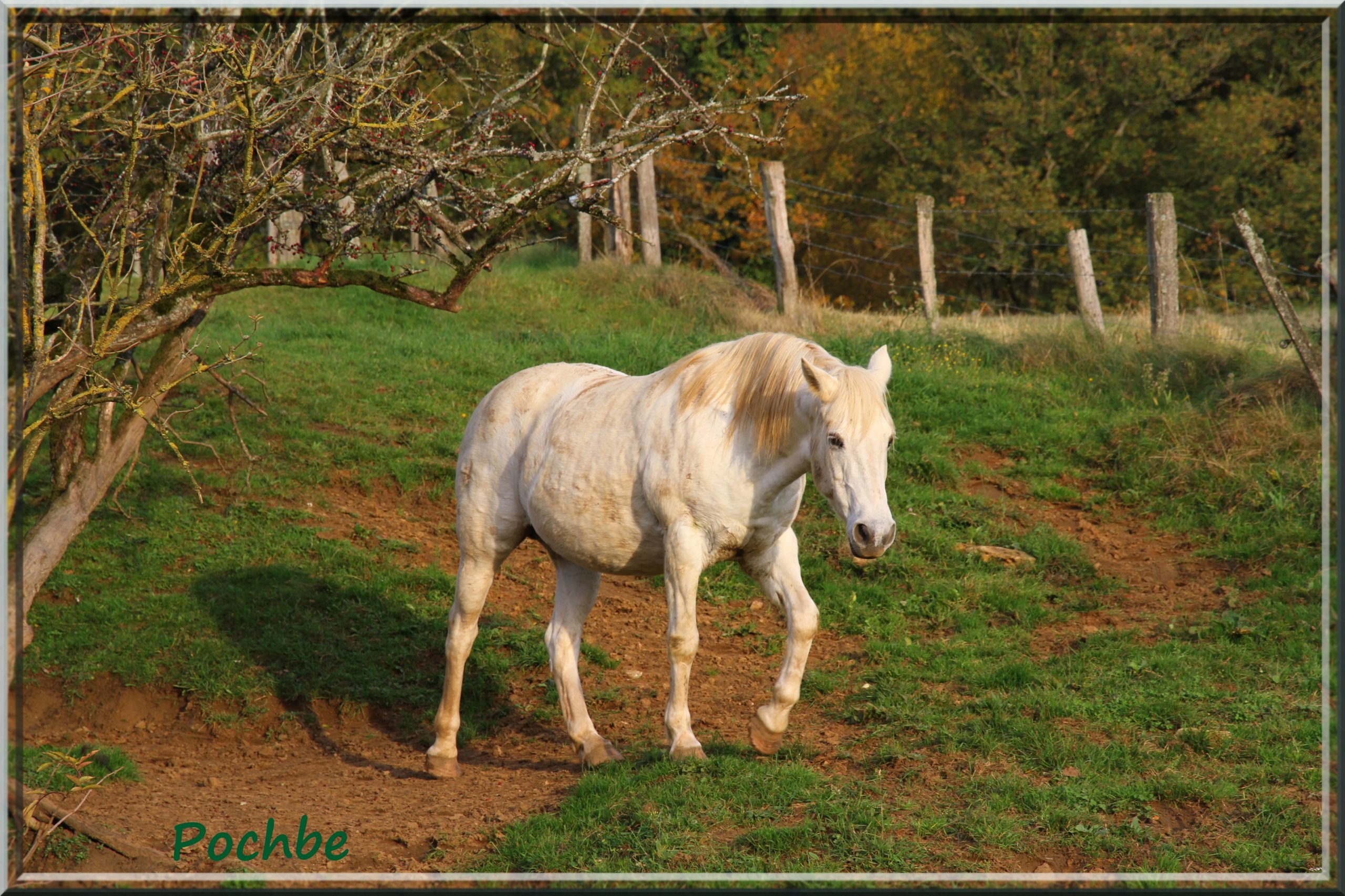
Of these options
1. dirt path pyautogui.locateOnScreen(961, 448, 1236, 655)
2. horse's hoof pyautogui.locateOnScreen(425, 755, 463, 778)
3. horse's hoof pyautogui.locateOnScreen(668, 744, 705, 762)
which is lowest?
horse's hoof pyautogui.locateOnScreen(425, 755, 463, 778)

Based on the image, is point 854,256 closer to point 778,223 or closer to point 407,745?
point 778,223

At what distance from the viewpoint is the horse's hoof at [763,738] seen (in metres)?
5.32

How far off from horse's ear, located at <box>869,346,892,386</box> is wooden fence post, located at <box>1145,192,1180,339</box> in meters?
7.78

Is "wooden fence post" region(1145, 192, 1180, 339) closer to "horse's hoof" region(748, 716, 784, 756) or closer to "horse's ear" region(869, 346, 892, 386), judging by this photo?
"horse's ear" region(869, 346, 892, 386)

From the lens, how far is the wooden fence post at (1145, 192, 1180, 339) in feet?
38.8

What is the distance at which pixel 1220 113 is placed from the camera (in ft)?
73.2

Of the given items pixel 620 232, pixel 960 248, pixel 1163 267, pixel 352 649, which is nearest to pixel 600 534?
pixel 352 649

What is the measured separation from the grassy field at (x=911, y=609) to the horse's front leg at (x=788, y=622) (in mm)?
164

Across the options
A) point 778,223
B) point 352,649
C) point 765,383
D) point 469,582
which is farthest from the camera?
point 778,223

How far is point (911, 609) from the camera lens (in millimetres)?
7672

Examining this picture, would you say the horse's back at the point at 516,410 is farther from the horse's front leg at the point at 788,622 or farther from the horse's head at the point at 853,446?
the horse's head at the point at 853,446

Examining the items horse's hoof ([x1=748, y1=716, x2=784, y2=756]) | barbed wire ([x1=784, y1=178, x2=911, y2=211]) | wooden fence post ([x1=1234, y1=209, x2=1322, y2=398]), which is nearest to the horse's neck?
horse's hoof ([x1=748, y1=716, x2=784, y2=756])

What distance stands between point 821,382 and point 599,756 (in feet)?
7.52

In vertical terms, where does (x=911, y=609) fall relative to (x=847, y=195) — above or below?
below
